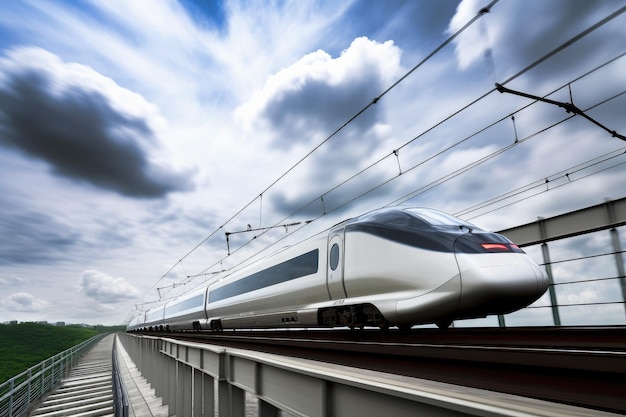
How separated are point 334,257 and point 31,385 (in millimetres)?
16060

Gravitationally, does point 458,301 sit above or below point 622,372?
above

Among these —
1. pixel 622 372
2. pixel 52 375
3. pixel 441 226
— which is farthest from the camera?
pixel 52 375

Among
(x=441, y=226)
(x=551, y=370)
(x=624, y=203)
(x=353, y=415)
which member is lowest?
(x=353, y=415)

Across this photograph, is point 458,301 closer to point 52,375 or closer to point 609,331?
point 609,331

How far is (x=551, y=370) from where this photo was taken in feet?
10.7

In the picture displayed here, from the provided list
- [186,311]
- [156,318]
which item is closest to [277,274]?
[186,311]

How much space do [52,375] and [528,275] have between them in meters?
24.2

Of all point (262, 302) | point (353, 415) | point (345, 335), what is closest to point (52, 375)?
point (262, 302)

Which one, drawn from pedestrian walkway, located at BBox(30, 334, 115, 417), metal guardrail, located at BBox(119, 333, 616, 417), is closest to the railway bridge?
metal guardrail, located at BBox(119, 333, 616, 417)

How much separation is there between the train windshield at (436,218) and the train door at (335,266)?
1849 millimetres

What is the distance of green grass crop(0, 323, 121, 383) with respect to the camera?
48.7m

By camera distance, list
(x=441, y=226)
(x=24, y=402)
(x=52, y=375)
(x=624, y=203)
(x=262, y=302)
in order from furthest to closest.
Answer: (x=52, y=375) < (x=24, y=402) < (x=262, y=302) < (x=624, y=203) < (x=441, y=226)

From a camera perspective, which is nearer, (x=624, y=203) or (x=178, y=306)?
(x=624, y=203)

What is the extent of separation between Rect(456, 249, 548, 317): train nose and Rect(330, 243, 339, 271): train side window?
322 cm
